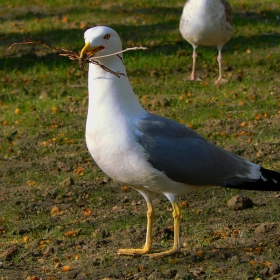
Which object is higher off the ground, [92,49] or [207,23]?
[207,23]

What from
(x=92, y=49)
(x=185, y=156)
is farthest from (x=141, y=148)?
(x=92, y=49)

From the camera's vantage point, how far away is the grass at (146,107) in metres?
5.14

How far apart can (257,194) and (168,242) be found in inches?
50.7

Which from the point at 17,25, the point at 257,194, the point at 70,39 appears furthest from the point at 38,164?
the point at 17,25

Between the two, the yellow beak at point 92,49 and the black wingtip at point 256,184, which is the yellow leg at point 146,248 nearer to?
the black wingtip at point 256,184

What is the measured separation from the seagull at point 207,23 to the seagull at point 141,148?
18.5 ft

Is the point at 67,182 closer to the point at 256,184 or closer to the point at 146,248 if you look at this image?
the point at 146,248

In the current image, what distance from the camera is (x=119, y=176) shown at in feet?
15.6

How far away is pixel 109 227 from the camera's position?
18.6ft

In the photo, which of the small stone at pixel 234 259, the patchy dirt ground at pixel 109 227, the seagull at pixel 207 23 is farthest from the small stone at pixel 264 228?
the seagull at pixel 207 23

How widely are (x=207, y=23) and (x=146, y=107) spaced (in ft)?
7.59

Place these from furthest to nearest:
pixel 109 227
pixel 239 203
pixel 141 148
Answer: pixel 239 203, pixel 109 227, pixel 141 148

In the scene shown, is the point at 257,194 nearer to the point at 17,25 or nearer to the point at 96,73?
the point at 96,73

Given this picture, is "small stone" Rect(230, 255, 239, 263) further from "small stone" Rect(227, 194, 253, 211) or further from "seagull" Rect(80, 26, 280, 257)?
"small stone" Rect(227, 194, 253, 211)
